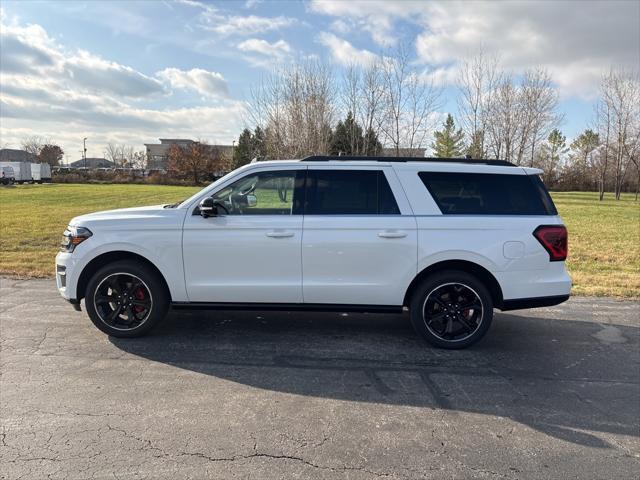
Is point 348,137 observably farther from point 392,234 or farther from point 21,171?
point 21,171

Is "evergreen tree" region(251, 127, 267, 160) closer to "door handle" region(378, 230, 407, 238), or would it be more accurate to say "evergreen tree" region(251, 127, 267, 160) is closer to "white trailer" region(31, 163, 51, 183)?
"door handle" region(378, 230, 407, 238)

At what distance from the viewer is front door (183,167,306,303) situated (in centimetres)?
450

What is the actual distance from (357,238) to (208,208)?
151 centimetres

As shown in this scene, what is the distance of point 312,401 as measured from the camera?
3.53m

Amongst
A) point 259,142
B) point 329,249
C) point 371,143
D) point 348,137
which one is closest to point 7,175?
point 259,142

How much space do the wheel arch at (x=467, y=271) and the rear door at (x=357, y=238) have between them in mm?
119

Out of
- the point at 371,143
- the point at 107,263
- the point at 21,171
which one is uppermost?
the point at 21,171

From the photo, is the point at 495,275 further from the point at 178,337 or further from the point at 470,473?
the point at 178,337

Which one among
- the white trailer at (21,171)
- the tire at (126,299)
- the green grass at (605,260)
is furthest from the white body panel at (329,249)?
the white trailer at (21,171)

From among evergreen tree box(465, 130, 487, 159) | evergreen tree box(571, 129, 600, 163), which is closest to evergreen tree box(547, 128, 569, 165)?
evergreen tree box(571, 129, 600, 163)

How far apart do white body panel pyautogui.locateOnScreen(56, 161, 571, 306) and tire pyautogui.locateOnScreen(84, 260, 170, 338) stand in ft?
0.51

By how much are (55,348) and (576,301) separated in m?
6.69

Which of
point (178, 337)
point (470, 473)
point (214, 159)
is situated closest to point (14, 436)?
point (178, 337)

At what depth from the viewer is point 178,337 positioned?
4824 mm
